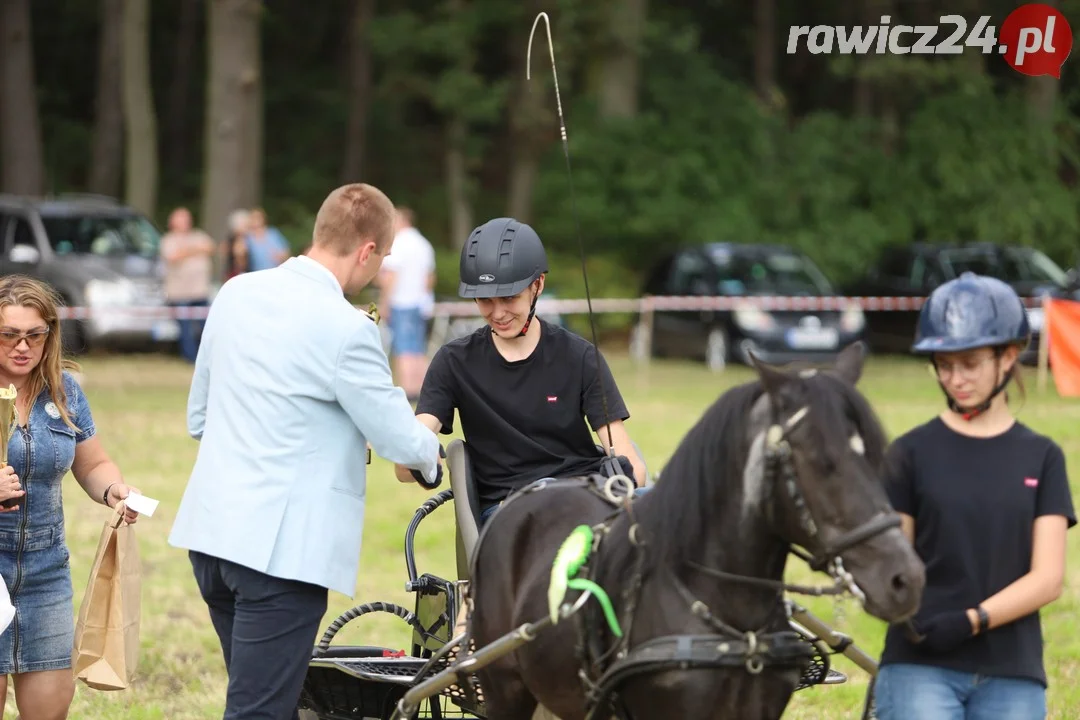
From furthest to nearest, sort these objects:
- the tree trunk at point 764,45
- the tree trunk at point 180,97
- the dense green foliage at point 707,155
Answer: the tree trunk at point 180,97
the tree trunk at point 764,45
the dense green foliage at point 707,155

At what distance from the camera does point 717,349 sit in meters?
21.7

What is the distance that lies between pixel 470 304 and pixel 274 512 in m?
18.2

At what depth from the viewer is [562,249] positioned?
2970 centimetres

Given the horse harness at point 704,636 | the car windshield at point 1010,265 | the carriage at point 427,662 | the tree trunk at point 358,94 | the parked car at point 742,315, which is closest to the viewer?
the horse harness at point 704,636

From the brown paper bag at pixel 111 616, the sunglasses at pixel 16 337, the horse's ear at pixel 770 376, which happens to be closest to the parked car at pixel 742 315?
the brown paper bag at pixel 111 616

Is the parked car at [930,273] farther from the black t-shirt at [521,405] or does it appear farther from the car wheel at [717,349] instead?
the black t-shirt at [521,405]

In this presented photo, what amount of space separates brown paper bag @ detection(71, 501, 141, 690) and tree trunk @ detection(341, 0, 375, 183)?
2764cm

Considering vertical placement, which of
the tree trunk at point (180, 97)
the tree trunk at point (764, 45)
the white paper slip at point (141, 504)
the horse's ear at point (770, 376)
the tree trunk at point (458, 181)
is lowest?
the white paper slip at point (141, 504)

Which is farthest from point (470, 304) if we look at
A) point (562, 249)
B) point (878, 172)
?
point (878, 172)

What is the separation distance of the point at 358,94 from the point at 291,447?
2940 centimetres

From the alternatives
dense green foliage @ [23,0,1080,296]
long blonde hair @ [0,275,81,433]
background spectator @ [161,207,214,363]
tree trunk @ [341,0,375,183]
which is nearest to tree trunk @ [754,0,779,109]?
dense green foliage @ [23,0,1080,296]

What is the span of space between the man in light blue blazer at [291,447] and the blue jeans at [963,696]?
4.93 ft

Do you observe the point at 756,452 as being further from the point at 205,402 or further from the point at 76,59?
the point at 76,59

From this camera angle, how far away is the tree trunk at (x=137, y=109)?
2777 centimetres
